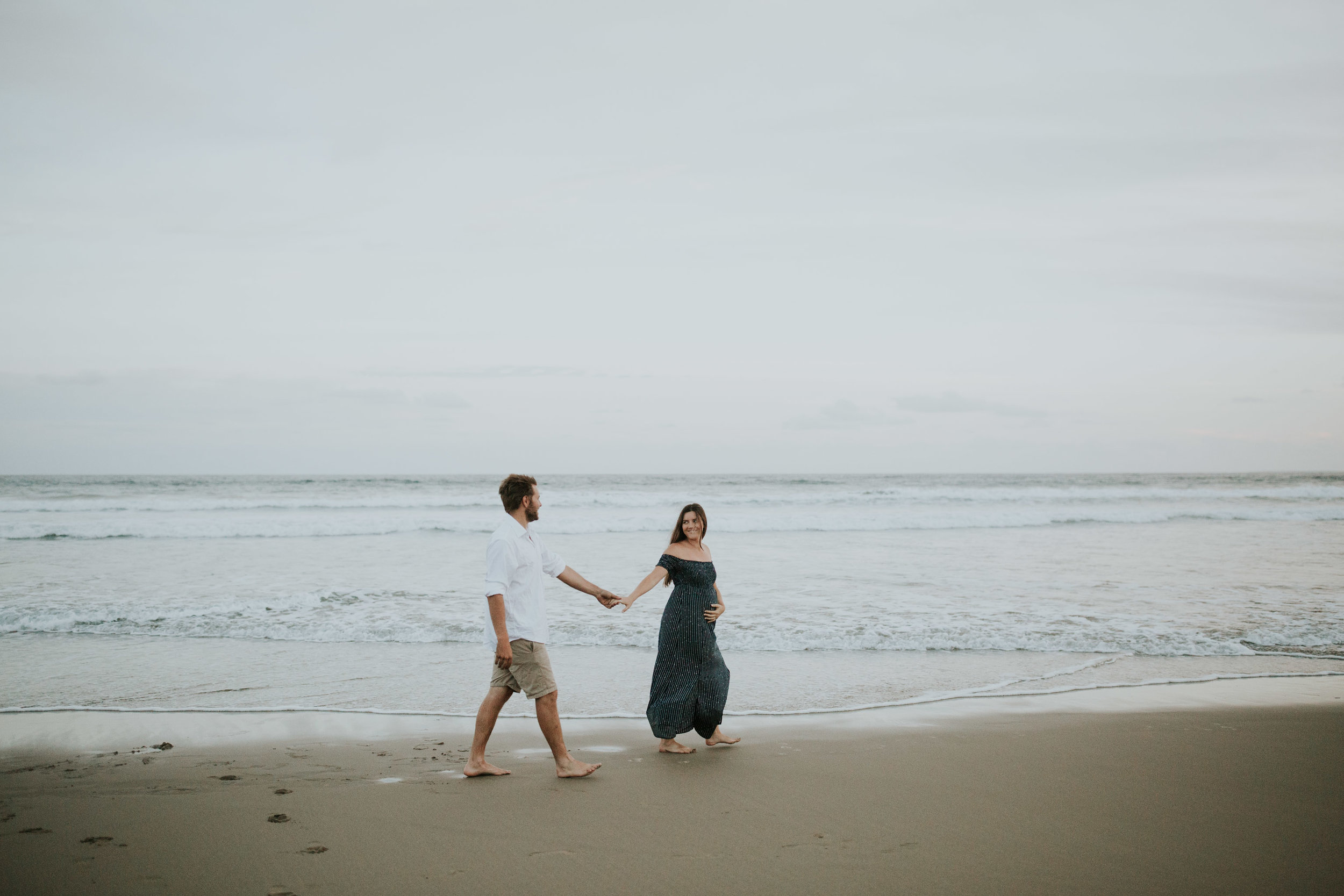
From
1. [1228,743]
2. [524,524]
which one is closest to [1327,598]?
[1228,743]

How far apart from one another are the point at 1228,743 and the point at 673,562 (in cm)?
402

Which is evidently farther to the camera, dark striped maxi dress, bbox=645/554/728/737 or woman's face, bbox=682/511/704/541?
woman's face, bbox=682/511/704/541

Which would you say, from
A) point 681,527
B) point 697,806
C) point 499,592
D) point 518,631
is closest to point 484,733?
point 518,631

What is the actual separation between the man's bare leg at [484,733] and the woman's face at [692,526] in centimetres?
158

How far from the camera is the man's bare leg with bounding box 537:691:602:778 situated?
4.64 meters

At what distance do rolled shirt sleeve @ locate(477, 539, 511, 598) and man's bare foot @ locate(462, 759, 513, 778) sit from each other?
1072mm

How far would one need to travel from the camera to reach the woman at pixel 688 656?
5.25 m

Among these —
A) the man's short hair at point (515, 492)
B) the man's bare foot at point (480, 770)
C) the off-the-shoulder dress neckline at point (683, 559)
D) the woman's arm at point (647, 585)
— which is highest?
the man's short hair at point (515, 492)

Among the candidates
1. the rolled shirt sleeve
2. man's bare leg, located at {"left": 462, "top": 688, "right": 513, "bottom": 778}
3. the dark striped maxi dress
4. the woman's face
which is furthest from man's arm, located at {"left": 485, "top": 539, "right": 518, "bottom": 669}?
the woman's face

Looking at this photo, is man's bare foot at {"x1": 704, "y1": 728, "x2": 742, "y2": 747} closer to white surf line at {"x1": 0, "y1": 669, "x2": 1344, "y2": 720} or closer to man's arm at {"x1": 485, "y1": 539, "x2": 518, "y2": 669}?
white surf line at {"x1": 0, "y1": 669, "x2": 1344, "y2": 720}

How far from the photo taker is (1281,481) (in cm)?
5366

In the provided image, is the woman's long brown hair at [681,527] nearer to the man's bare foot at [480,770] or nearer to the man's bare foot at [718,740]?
the man's bare foot at [718,740]

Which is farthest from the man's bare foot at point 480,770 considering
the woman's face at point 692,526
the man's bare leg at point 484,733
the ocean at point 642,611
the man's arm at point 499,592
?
the woman's face at point 692,526

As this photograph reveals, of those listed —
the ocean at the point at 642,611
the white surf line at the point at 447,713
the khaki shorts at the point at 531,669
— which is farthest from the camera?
the ocean at the point at 642,611
